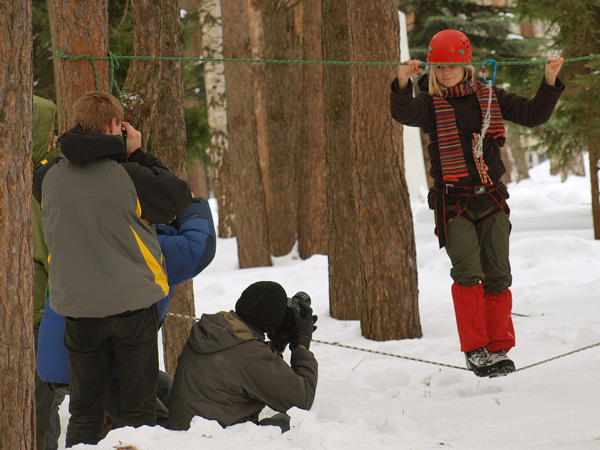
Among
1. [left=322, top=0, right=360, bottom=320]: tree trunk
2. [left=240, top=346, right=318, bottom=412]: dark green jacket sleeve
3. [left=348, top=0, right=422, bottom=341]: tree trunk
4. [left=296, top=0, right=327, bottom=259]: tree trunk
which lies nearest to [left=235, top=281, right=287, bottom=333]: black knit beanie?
[left=240, top=346, right=318, bottom=412]: dark green jacket sleeve

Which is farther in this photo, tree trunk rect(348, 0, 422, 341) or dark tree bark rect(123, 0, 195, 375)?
tree trunk rect(348, 0, 422, 341)

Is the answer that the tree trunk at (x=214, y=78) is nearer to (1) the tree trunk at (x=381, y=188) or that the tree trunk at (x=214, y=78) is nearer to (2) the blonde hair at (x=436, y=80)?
(1) the tree trunk at (x=381, y=188)

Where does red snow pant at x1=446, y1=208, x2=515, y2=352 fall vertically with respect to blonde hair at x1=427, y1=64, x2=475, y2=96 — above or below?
below

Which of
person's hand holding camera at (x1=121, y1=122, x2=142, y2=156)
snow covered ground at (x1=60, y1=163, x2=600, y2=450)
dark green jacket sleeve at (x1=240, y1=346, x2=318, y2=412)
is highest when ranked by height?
person's hand holding camera at (x1=121, y1=122, x2=142, y2=156)

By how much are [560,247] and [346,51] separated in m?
4.39

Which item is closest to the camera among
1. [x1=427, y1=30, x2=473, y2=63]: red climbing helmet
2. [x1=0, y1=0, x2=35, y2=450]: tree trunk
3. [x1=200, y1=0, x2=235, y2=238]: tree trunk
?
[x1=0, y1=0, x2=35, y2=450]: tree trunk

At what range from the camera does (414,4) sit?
1859 centimetres

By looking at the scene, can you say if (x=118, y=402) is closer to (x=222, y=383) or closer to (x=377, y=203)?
(x=222, y=383)

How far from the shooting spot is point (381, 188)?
21.2ft

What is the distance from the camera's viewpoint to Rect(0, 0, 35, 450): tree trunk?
2627 millimetres

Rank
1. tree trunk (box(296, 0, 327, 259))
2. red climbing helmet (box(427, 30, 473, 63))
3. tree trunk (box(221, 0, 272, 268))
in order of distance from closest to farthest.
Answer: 1. red climbing helmet (box(427, 30, 473, 63))
2. tree trunk (box(296, 0, 327, 259))
3. tree trunk (box(221, 0, 272, 268))

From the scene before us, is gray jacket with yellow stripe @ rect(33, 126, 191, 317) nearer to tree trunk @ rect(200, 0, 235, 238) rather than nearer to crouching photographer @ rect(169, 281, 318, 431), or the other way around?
crouching photographer @ rect(169, 281, 318, 431)

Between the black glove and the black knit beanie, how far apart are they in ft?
0.82

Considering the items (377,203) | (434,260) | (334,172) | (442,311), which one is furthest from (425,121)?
(434,260)
